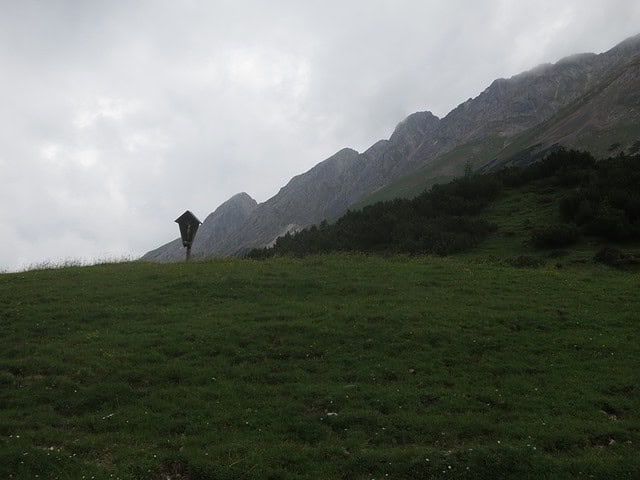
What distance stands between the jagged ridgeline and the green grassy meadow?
466 inches

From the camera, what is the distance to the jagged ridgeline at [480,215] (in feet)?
122

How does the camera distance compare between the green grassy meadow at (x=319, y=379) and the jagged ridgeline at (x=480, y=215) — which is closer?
the green grassy meadow at (x=319, y=379)

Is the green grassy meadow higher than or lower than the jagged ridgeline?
lower

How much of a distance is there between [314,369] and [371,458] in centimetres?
535

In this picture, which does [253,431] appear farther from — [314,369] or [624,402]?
[624,402]

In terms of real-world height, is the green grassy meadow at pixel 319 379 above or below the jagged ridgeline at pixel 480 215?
below

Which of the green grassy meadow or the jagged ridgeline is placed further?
the jagged ridgeline

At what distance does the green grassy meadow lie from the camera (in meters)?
11.1

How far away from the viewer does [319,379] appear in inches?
609

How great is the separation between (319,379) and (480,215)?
121 ft

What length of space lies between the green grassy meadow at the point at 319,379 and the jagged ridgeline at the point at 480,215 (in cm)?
1184

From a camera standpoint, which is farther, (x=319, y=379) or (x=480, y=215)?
(x=480, y=215)

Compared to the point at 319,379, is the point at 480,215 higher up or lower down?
higher up

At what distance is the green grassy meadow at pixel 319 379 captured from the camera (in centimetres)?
1113
